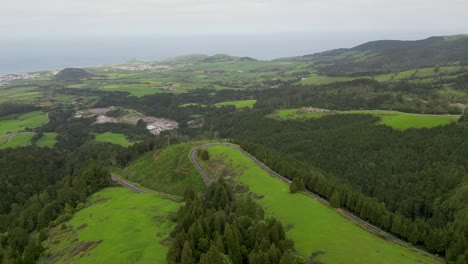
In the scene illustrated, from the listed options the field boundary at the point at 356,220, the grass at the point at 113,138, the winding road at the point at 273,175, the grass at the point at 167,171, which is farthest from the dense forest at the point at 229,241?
the grass at the point at 113,138

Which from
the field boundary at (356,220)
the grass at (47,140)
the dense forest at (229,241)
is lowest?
the grass at (47,140)

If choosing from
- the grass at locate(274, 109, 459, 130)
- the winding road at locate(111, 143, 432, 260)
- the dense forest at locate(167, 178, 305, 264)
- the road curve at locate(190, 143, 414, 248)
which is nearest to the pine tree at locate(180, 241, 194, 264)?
the dense forest at locate(167, 178, 305, 264)

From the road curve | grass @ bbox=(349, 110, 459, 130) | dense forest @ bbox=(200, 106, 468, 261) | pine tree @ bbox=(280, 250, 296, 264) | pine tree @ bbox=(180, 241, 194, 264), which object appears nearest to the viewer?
pine tree @ bbox=(280, 250, 296, 264)

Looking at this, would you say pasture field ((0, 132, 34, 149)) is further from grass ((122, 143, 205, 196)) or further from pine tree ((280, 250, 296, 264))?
pine tree ((280, 250, 296, 264))

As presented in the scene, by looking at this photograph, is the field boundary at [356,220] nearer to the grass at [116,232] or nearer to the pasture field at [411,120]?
the grass at [116,232]

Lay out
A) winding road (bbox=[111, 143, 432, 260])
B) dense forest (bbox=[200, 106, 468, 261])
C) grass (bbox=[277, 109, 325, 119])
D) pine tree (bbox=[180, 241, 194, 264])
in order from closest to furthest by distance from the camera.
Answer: pine tree (bbox=[180, 241, 194, 264]) < winding road (bbox=[111, 143, 432, 260]) < dense forest (bbox=[200, 106, 468, 261]) < grass (bbox=[277, 109, 325, 119])

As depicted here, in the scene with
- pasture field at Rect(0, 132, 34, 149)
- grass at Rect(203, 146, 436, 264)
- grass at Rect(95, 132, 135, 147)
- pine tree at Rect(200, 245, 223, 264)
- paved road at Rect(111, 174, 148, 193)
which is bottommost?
grass at Rect(95, 132, 135, 147)

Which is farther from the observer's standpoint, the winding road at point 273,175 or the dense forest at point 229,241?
the winding road at point 273,175
